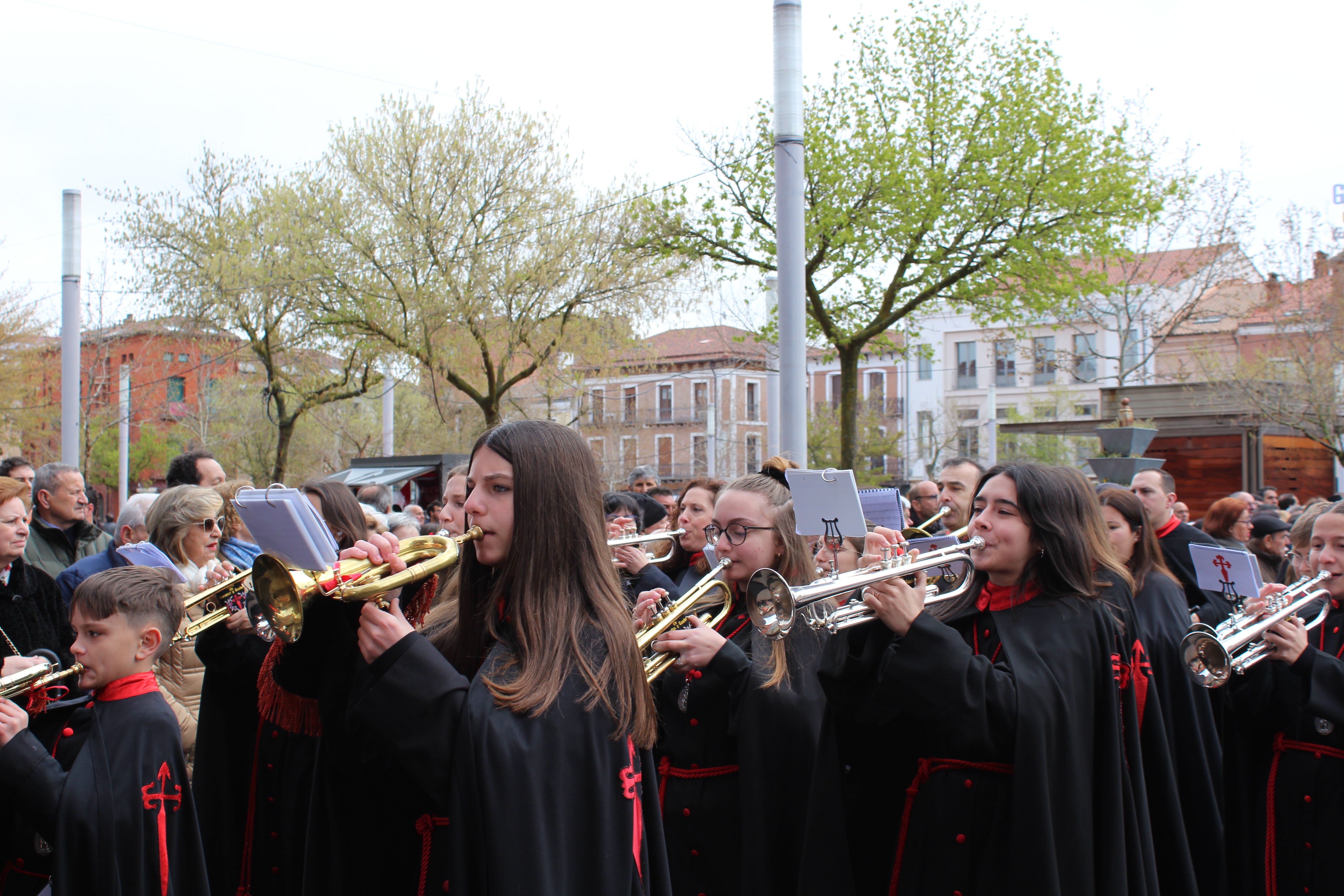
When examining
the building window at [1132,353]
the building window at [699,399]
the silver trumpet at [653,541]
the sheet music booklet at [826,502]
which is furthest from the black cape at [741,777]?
the building window at [699,399]

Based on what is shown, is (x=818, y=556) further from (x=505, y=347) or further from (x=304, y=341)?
(x=304, y=341)

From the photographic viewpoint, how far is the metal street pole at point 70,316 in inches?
534

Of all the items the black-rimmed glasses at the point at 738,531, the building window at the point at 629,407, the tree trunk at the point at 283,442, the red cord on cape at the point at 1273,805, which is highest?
the building window at the point at 629,407

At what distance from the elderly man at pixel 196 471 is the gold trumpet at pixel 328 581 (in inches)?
196

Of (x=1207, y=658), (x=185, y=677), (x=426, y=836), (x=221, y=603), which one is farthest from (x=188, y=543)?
(x=1207, y=658)

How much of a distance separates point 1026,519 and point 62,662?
4025mm

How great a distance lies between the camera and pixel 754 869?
353 cm

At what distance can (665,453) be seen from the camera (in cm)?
6206

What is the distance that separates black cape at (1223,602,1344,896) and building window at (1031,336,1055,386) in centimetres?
2477

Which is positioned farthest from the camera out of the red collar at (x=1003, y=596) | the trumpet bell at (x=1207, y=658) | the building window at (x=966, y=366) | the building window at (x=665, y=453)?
the building window at (x=665, y=453)

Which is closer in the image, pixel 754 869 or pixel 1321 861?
pixel 754 869

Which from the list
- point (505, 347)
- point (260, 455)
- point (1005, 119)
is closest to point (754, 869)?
point (1005, 119)

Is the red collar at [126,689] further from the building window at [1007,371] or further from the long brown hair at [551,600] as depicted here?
the building window at [1007,371]

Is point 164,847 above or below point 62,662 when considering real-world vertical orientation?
below
